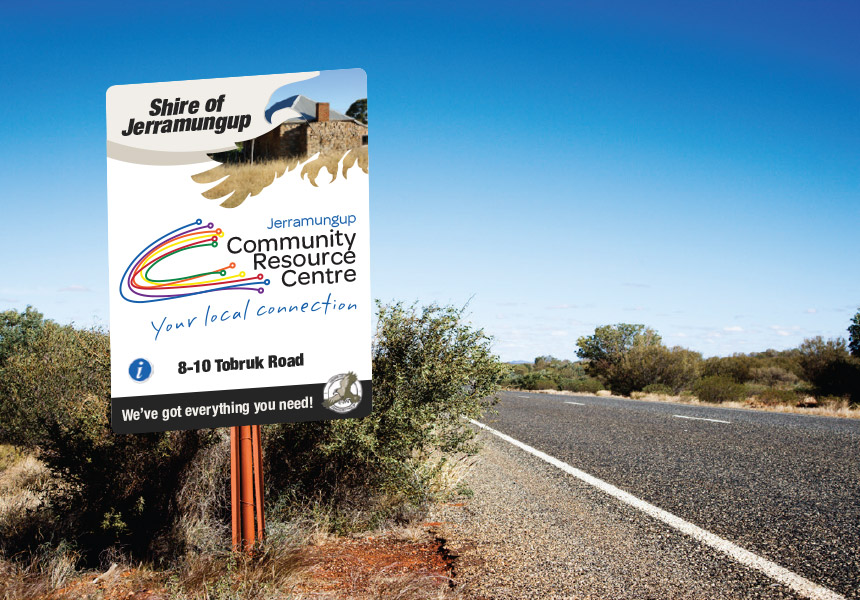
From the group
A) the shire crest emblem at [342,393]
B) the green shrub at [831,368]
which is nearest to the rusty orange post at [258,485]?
the shire crest emblem at [342,393]

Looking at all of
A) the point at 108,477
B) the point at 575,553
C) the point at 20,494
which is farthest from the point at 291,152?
the point at 20,494

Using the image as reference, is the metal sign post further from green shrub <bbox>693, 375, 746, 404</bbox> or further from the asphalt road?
green shrub <bbox>693, 375, 746, 404</bbox>

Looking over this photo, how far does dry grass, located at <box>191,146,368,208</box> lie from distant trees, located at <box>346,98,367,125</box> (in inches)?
10.1

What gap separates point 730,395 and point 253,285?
2417cm

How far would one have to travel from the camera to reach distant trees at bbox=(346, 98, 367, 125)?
3.86m

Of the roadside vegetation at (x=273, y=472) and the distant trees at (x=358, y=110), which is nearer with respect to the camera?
the distant trees at (x=358, y=110)

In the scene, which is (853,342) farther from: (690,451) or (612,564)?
(612,564)

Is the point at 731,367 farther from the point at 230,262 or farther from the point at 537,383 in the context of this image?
the point at 230,262

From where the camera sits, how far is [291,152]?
3814 mm

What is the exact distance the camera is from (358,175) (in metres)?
3.76

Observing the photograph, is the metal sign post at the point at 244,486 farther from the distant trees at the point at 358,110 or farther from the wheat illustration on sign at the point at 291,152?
the distant trees at the point at 358,110

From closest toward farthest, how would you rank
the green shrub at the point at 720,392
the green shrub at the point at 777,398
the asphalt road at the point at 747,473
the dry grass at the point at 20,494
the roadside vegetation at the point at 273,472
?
1. the asphalt road at the point at 747,473
2. the roadside vegetation at the point at 273,472
3. the dry grass at the point at 20,494
4. the green shrub at the point at 777,398
5. the green shrub at the point at 720,392

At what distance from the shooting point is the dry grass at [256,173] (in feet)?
12.0

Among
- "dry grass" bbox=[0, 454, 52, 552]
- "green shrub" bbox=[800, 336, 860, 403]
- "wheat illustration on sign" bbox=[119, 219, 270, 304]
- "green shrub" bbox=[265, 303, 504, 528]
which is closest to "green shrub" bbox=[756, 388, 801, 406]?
"green shrub" bbox=[800, 336, 860, 403]
